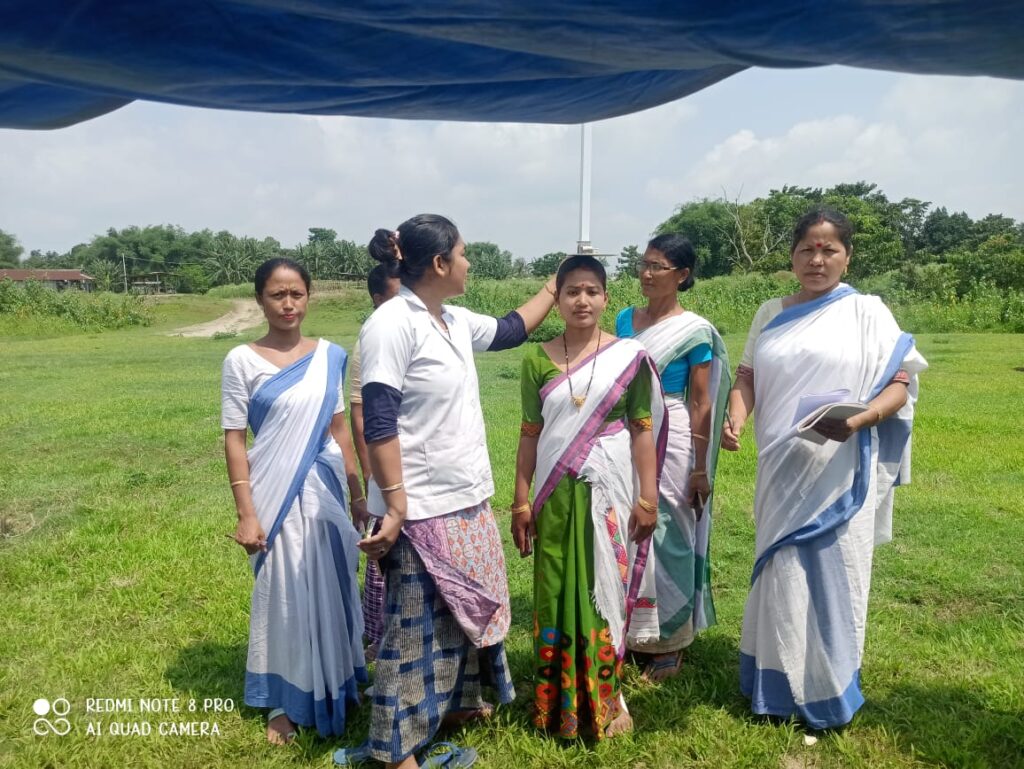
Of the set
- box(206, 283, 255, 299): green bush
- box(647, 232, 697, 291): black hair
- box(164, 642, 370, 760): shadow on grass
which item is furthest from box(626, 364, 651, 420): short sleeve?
box(206, 283, 255, 299): green bush

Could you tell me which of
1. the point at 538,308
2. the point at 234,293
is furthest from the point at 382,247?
the point at 234,293

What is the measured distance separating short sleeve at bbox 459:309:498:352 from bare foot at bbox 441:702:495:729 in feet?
4.23

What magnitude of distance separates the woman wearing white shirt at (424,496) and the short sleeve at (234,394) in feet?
2.01

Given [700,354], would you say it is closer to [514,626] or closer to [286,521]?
[514,626]

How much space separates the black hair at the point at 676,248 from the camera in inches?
122

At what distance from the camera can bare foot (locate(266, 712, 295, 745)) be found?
2738 millimetres

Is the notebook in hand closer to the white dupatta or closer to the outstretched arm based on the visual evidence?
the white dupatta

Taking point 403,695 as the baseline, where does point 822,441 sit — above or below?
above

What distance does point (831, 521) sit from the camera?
2.64m

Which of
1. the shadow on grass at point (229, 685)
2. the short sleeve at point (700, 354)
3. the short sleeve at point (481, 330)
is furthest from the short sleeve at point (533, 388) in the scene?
the shadow on grass at point (229, 685)

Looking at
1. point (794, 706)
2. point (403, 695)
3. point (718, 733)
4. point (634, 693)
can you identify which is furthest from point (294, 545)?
point (794, 706)

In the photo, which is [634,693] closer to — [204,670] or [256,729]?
[256,729]

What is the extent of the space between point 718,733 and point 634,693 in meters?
0.39

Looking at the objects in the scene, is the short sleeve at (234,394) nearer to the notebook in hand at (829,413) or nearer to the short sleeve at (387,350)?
the short sleeve at (387,350)
